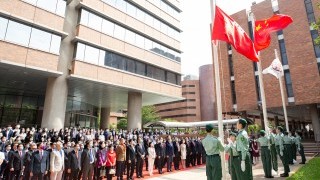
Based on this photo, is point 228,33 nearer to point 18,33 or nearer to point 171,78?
point 18,33

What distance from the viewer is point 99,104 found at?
3084cm

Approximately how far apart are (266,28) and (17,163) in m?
12.1

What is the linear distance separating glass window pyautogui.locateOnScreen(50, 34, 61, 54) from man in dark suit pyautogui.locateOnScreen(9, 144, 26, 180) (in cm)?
1025

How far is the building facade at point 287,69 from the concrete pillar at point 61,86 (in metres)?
19.8

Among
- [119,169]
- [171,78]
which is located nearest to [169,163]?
[119,169]

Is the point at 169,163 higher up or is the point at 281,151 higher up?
the point at 281,151

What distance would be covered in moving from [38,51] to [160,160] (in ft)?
38.1

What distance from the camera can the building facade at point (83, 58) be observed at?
54.8 feet

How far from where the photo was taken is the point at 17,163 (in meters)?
9.31

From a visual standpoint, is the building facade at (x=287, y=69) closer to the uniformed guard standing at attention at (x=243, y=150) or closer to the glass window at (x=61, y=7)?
the glass window at (x=61, y=7)

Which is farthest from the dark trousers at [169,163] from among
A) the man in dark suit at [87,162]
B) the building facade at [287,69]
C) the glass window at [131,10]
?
the building facade at [287,69]

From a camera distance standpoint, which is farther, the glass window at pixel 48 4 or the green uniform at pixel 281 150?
the glass window at pixel 48 4

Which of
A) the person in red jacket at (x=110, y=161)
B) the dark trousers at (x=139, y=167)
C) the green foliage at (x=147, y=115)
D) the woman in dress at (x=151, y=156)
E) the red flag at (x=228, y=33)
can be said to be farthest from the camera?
the green foliage at (x=147, y=115)

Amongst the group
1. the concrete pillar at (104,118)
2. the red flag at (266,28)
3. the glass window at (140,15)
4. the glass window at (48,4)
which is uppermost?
the glass window at (140,15)
